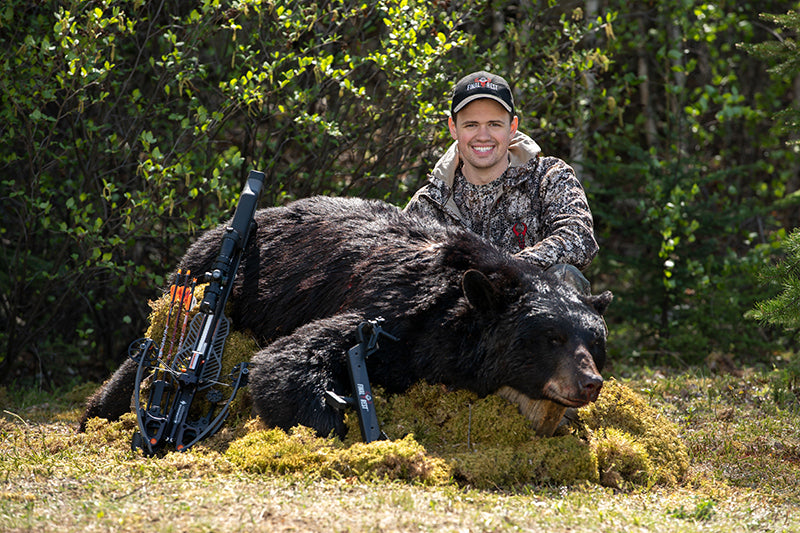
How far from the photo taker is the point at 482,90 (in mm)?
5207

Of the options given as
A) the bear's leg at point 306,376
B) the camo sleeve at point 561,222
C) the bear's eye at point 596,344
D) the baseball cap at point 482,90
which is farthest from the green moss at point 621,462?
the baseball cap at point 482,90

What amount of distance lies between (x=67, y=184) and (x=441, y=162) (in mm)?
3077

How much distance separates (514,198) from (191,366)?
2.40 metres

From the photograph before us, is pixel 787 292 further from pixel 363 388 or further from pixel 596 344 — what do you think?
pixel 363 388

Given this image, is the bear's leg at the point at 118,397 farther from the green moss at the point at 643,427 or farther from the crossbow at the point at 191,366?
the green moss at the point at 643,427

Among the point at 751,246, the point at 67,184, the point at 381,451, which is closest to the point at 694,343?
Result: the point at 751,246

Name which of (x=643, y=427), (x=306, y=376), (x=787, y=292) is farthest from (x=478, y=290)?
(x=787, y=292)

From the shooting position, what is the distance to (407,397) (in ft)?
14.7

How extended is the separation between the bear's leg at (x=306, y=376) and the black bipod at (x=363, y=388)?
0.09 m

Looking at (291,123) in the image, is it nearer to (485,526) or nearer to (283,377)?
(283,377)

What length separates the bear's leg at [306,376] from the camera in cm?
425

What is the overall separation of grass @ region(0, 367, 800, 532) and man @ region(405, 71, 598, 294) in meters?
1.55

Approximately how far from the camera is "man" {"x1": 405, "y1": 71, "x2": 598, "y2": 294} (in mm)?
5219

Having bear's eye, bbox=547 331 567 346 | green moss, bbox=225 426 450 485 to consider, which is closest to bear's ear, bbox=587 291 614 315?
bear's eye, bbox=547 331 567 346
